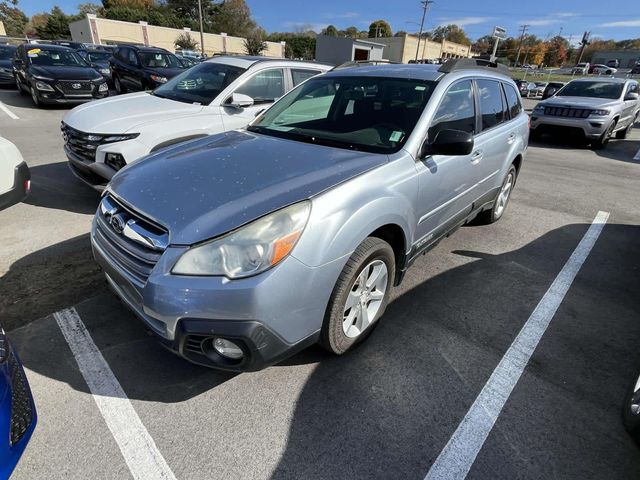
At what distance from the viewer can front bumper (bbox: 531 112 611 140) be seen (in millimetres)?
9523

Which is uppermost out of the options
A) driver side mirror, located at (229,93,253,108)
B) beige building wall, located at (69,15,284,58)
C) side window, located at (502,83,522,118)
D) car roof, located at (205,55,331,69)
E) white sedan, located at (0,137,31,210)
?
beige building wall, located at (69,15,284,58)

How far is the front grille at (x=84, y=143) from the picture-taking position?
416 centimetres

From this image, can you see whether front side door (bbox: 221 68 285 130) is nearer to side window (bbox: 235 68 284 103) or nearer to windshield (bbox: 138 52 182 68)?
side window (bbox: 235 68 284 103)

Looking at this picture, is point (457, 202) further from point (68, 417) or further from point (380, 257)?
point (68, 417)

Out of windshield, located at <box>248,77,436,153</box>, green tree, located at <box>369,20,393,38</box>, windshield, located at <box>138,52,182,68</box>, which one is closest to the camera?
windshield, located at <box>248,77,436,153</box>

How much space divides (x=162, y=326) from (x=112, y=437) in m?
0.62

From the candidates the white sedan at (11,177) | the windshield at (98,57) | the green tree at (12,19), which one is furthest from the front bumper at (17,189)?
the green tree at (12,19)

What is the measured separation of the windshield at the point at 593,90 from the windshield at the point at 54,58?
14.3 metres

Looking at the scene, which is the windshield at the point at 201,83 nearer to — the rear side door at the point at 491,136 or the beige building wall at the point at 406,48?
the rear side door at the point at 491,136

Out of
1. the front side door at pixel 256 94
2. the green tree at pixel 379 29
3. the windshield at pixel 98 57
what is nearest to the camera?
the front side door at pixel 256 94

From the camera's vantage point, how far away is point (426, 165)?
268 centimetres

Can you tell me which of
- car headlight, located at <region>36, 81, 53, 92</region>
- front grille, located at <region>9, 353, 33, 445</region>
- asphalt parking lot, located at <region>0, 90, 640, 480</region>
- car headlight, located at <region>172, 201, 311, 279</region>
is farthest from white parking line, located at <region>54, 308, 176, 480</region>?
car headlight, located at <region>36, 81, 53, 92</region>

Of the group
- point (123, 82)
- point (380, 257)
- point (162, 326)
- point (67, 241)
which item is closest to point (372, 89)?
point (380, 257)

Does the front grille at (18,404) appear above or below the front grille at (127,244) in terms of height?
below
